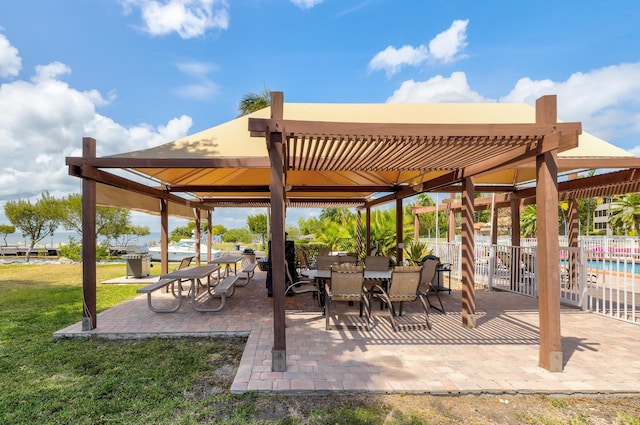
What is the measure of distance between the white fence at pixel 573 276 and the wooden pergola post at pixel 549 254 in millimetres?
2961

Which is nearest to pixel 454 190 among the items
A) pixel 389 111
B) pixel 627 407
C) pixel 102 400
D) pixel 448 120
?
pixel 448 120

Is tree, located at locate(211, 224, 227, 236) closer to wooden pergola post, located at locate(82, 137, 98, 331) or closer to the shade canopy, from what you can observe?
the shade canopy

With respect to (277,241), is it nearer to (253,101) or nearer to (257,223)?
(253,101)

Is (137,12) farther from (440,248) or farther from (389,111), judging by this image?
(440,248)

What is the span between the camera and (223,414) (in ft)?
9.62

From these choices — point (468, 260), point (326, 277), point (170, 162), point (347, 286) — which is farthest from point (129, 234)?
point (468, 260)

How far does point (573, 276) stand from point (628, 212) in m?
31.4

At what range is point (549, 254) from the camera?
3734mm

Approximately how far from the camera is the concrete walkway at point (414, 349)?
11.2ft

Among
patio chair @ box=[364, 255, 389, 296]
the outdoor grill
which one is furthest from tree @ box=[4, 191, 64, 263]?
patio chair @ box=[364, 255, 389, 296]

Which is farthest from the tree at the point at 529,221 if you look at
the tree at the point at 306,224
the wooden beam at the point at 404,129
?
the wooden beam at the point at 404,129

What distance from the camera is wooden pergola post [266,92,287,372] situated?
12.2 ft

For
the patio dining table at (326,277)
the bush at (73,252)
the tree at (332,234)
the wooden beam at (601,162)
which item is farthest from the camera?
the bush at (73,252)

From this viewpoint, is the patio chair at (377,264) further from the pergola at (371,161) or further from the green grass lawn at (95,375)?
the green grass lawn at (95,375)
